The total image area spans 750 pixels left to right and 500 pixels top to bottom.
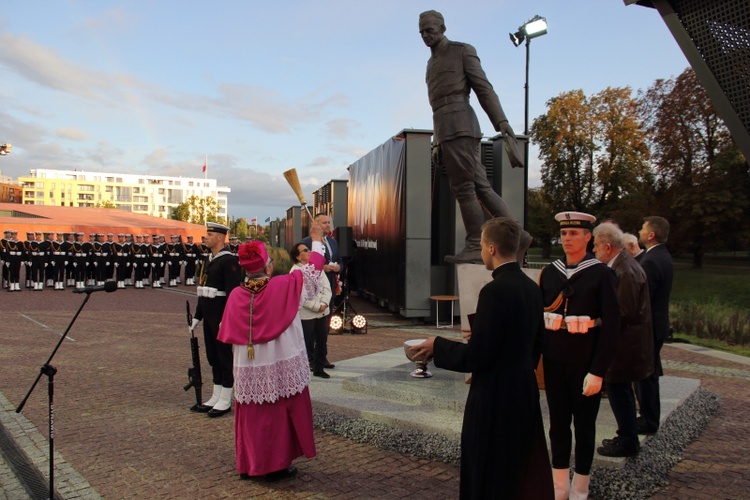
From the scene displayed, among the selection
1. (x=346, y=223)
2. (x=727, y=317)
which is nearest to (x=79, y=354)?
(x=346, y=223)

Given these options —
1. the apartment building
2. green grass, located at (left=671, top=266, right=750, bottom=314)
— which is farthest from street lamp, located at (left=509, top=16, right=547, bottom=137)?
the apartment building

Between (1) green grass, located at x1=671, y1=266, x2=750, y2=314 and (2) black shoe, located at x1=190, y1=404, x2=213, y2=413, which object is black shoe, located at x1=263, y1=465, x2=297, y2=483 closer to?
(2) black shoe, located at x1=190, y1=404, x2=213, y2=413

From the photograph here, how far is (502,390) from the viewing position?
2668mm

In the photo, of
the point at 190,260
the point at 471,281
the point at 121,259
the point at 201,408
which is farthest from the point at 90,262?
the point at 471,281

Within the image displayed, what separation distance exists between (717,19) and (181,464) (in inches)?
180

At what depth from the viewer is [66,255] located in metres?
20.2

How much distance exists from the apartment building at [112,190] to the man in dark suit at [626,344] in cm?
12166

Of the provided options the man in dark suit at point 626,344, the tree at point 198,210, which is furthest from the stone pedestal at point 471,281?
the tree at point 198,210

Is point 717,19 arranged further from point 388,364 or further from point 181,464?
point 388,364

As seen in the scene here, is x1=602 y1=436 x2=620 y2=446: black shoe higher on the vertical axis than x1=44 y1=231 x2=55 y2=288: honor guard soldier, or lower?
lower

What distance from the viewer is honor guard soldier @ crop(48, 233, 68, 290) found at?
19828mm

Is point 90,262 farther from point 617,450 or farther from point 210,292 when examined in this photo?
point 617,450

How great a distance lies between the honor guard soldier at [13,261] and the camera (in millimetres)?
18953

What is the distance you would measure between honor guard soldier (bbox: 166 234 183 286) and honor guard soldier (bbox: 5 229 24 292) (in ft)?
17.1
